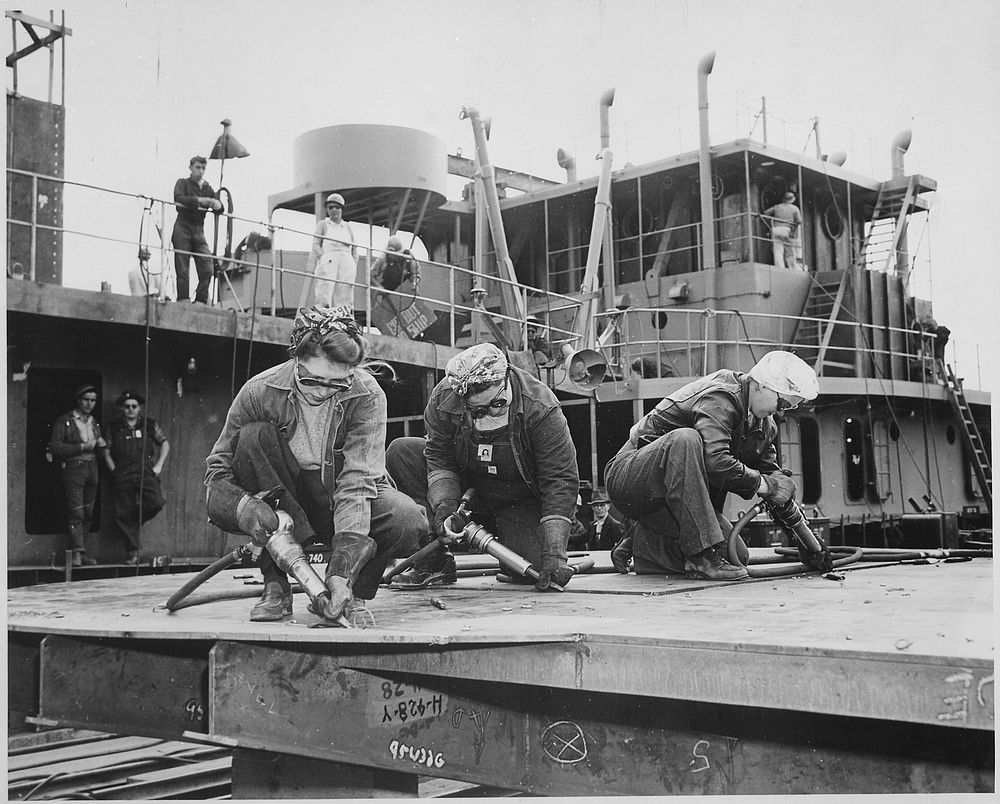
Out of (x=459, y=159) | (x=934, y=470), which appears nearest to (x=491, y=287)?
(x=459, y=159)

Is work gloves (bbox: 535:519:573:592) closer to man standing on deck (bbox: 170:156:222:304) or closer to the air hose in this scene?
the air hose

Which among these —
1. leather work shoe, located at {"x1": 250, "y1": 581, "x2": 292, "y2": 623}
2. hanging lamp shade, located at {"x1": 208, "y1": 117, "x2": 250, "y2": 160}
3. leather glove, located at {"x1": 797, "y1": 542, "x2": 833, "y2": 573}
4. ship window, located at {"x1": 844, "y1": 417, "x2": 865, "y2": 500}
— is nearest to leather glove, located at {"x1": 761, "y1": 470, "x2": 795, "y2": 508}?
leather glove, located at {"x1": 797, "y1": 542, "x2": 833, "y2": 573}

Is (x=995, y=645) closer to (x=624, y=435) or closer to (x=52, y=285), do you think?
(x=52, y=285)

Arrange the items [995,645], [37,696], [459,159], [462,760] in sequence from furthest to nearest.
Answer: [459,159] → [37,696] → [462,760] → [995,645]

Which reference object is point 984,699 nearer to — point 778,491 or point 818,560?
point 778,491

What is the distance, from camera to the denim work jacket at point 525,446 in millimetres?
4543

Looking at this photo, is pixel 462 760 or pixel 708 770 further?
pixel 462 760

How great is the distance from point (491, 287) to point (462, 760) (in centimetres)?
1244

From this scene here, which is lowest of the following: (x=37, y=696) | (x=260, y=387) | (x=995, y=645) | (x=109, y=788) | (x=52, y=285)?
(x=109, y=788)

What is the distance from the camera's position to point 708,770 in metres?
2.87

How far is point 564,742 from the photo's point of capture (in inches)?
119

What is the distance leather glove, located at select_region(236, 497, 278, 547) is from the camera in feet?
10.6

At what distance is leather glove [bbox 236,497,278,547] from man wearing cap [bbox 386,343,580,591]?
1.30 meters

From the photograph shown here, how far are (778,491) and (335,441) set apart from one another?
6.97 feet
